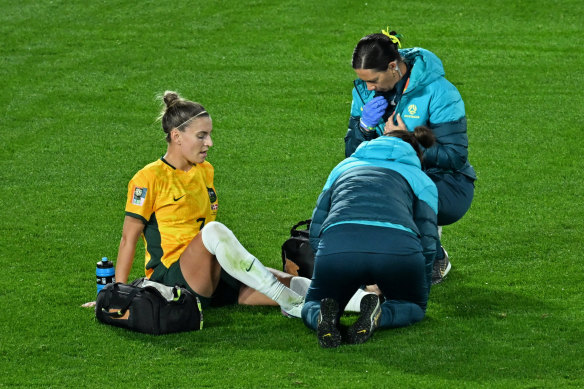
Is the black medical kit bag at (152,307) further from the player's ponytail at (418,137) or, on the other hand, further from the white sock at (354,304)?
the player's ponytail at (418,137)

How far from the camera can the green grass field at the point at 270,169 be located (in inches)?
262

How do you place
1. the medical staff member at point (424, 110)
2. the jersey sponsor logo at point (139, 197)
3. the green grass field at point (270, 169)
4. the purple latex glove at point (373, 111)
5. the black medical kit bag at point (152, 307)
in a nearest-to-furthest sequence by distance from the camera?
1. the green grass field at point (270, 169)
2. the black medical kit bag at point (152, 307)
3. the jersey sponsor logo at point (139, 197)
4. the medical staff member at point (424, 110)
5. the purple latex glove at point (373, 111)

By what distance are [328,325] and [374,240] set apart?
0.60m

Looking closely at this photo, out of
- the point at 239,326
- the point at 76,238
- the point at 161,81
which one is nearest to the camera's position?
the point at 239,326

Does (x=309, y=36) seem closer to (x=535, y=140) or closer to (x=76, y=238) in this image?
(x=535, y=140)

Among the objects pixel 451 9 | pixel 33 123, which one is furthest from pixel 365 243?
pixel 451 9

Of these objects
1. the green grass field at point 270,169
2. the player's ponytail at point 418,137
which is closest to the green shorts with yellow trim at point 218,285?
the green grass field at point 270,169

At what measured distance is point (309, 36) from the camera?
1683 centimetres

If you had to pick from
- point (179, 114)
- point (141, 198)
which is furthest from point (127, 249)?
point (179, 114)

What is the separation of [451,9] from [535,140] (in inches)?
226

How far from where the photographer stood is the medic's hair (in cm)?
796

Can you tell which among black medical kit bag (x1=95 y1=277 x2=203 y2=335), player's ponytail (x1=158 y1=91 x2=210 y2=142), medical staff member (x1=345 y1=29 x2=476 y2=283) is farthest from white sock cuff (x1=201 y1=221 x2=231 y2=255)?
medical staff member (x1=345 y1=29 x2=476 y2=283)

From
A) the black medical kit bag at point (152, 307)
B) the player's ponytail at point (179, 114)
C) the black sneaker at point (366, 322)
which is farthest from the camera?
the player's ponytail at point (179, 114)

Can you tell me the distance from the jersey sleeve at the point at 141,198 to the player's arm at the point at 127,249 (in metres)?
0.05
